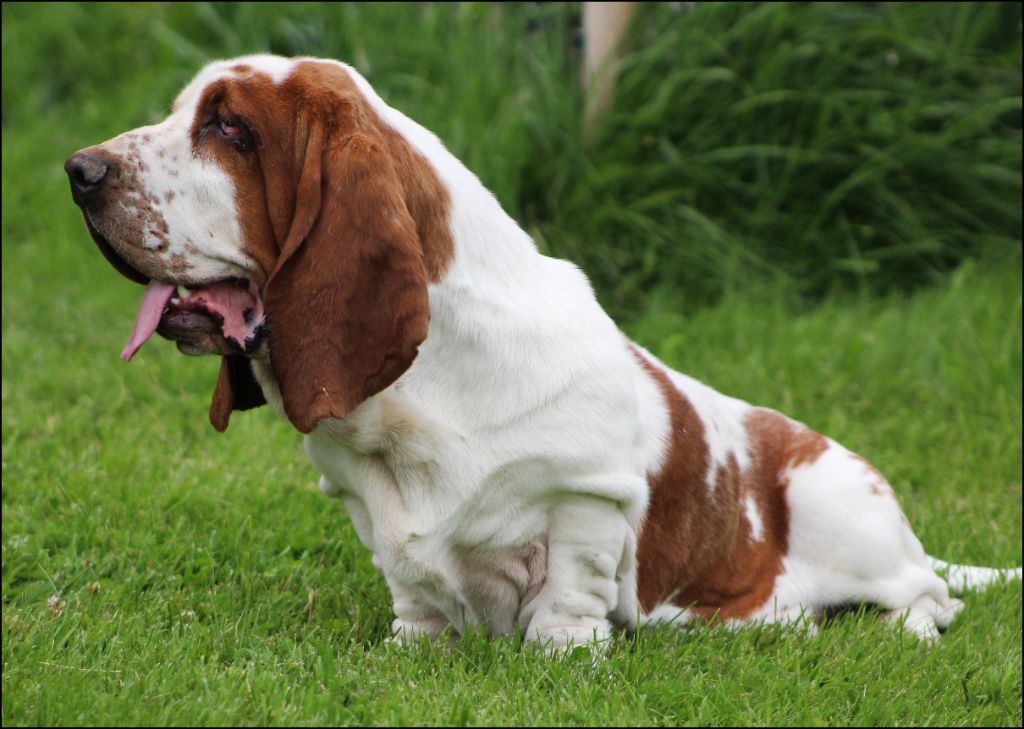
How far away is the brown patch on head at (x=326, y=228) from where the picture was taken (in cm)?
315

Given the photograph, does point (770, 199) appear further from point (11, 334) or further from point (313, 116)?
point (313, 116)

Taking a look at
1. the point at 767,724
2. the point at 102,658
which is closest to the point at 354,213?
the point at 102,658

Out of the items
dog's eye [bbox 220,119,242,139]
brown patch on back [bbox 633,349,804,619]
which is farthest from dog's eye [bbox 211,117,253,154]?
brown patch on back [bbox 633,349,804,619]

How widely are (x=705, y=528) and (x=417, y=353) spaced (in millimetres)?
1186

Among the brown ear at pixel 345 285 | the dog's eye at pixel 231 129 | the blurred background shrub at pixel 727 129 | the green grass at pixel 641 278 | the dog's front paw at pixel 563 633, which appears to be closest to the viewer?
the brown ear at pixel 345 285

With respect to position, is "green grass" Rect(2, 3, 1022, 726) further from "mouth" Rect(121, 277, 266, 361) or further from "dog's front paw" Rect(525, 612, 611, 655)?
"mouth" Rect(121, 277, 266, 361)

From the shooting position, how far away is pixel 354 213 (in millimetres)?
3137

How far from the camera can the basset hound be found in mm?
3197

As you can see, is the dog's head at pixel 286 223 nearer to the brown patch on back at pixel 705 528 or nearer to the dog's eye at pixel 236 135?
the dog's eye at pixel 236 135

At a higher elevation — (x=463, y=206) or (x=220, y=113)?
(x=220, y=113)

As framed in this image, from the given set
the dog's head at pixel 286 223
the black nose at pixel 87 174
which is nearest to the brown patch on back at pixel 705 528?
the dog's head at pixel 286 223

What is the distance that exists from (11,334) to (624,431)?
3955 millimetres

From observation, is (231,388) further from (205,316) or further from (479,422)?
(479,422)

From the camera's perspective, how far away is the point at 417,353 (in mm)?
3229
